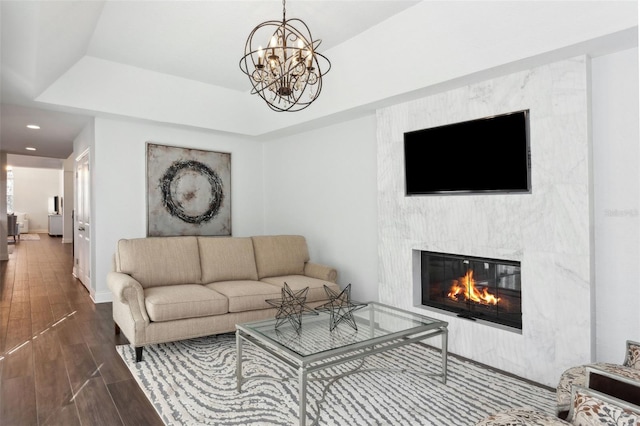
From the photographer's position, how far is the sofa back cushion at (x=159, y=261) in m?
3.61

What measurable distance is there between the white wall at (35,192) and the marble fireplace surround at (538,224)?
1685 centimetres

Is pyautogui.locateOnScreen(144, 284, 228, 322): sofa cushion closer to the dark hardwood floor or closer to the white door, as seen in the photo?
the dark hardwood floor

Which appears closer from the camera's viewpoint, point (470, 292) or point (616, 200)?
point (616, 200)

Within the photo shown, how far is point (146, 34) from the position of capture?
367cm

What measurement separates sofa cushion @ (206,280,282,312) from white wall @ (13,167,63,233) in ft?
50.1

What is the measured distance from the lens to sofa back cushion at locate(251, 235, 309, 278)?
14.3 ft

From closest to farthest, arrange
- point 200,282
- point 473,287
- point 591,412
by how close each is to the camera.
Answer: point 591,412 → point 473,287 → point 200,282

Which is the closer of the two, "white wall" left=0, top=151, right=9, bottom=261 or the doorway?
the doorway

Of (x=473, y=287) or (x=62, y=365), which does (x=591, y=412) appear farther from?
(x=62, y=365)

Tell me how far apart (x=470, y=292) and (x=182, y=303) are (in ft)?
8.06

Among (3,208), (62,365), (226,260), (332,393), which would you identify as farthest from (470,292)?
(3,208)

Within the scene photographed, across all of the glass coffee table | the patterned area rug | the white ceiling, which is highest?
the white ceiling

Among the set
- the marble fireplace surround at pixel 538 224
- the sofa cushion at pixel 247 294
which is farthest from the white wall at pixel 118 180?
the marble fireplace surround at pixel 538 224

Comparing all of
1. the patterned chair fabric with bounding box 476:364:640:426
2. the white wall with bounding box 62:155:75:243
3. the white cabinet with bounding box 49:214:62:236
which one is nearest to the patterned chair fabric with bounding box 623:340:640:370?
the patterned chair fabric with bounding box 476:364:640:426
